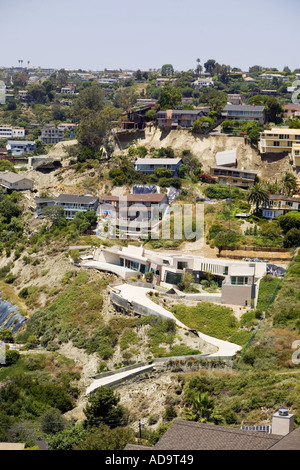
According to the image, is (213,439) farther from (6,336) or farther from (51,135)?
(51,135)

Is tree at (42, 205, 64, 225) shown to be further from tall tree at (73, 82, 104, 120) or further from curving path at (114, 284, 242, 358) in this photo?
tall tree at (73, 82, 104, 120)

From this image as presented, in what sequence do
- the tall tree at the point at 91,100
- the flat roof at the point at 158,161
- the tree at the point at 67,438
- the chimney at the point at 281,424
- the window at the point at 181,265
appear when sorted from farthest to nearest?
1. the tall tree at the point at 91,100
2. the flat roof at the point at 158,161
3. the window at the point at 181,265
4. the tree at the point at 67,438
5. the chimney at the point at 281,424

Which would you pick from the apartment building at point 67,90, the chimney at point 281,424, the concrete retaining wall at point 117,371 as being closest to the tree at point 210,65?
the apartment building at point 67,90

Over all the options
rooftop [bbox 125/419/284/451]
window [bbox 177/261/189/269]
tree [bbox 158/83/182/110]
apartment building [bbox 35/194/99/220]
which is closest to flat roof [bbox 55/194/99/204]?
apartment building [bbox 35/194/99/220]

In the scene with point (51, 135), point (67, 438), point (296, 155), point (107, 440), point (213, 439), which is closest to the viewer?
point (213, 439)

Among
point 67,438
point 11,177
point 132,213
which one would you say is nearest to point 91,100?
point 11,177

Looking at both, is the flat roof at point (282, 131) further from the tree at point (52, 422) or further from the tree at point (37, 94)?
the tree at point (37, 94)
